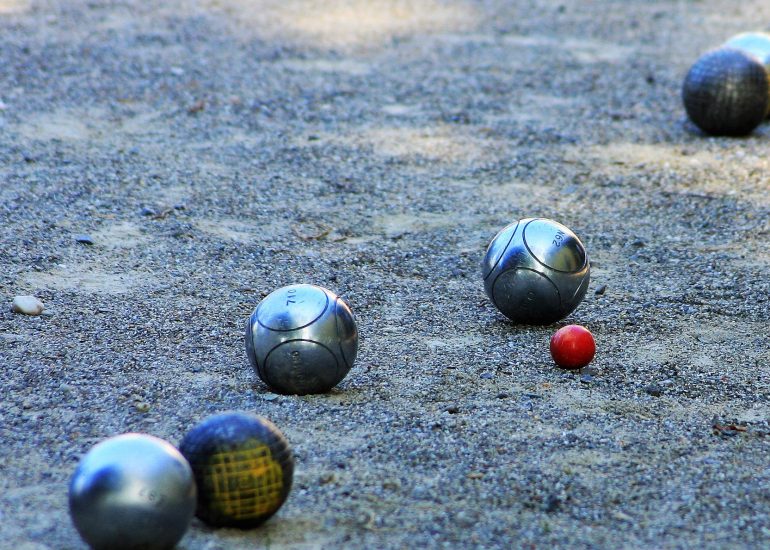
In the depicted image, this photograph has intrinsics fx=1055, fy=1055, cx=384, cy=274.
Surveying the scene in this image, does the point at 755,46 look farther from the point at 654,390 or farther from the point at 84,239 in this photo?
the point at 84,239

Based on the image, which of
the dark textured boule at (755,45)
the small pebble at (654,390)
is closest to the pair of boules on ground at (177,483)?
the small pebble at (654,390)

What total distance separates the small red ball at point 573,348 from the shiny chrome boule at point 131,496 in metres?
2.61

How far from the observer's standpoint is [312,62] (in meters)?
12.3

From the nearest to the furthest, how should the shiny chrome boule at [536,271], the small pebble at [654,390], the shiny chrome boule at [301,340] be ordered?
the shiny chrome boule at [301,340] → the small pebble at [654,390] → the shiny chrome boule at [536,271]

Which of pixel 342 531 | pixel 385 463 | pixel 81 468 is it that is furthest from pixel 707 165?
pixel 81 468

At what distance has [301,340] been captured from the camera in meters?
5.26

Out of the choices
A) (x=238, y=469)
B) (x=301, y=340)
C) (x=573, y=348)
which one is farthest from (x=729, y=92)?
(x=238, y=469)

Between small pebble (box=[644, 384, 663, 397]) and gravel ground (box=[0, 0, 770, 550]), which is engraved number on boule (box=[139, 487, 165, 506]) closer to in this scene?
gravel ground (box=[0, 0, 770, 550])

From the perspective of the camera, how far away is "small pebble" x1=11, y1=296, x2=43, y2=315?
6367 mm

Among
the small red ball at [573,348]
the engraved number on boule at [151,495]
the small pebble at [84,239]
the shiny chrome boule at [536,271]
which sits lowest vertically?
the small pebble at [84,239]

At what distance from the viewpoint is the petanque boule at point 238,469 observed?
4.06 metres

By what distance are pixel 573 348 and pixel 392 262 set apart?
2.00 m

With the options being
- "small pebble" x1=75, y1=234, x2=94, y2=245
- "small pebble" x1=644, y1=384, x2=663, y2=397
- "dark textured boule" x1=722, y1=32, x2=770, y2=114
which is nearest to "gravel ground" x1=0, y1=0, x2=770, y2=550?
"small pebble" x1=644, y1=384, x2=663, y2=397

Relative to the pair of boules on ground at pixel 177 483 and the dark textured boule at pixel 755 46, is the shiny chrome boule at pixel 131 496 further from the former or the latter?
the dark textured boule at pixel 755 46
